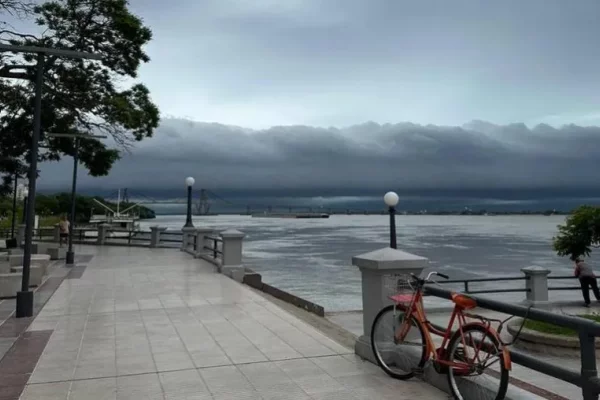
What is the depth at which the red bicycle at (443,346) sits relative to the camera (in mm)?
3932

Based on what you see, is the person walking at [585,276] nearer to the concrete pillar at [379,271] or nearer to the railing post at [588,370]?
the concrete pillar at [379,271]

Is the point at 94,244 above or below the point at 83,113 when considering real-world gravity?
below

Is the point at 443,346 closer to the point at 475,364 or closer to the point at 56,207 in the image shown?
the point at 475,364

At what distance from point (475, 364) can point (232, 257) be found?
10.5 m

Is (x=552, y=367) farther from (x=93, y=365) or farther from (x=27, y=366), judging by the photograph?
(x=27, y=366)

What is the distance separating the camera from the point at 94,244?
89.9 ft

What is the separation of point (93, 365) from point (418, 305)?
3750mm

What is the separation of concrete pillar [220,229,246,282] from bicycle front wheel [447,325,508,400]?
9.89 metres

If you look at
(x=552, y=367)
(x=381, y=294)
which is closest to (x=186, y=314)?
(x=381, y=294)

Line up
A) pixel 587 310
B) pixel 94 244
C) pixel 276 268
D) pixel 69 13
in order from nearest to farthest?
pixel 587 310 < pixel 69 13 < pixel 94 244 < pixel 276 268

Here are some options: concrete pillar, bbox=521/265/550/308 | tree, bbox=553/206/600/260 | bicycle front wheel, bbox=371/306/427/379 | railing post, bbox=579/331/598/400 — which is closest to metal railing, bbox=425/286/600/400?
railing post, bbox=579/331/598/400

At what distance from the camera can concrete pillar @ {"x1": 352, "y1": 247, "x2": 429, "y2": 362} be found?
518cm

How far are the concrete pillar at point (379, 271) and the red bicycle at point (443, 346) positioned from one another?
0.11 meters

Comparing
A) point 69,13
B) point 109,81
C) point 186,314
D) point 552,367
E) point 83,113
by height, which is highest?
point 69,13
